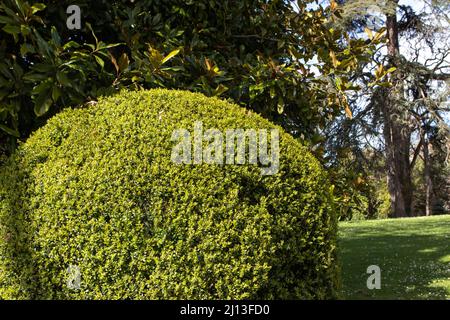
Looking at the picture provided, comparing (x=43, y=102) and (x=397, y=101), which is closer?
(x=43, y=102)

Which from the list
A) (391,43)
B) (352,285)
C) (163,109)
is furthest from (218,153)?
(391,43)

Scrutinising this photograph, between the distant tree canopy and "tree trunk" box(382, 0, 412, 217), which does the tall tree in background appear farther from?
the distant tree canopy

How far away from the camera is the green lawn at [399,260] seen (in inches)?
255

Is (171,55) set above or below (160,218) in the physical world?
above

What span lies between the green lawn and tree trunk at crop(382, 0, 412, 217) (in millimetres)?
4697

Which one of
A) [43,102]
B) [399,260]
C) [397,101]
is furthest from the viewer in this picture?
[397,101]

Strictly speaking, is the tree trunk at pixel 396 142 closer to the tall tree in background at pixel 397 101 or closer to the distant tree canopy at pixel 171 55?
the tall tree in background at pixel 397 101

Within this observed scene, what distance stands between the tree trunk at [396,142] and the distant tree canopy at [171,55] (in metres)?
13.2

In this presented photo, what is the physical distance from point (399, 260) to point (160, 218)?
703 cm

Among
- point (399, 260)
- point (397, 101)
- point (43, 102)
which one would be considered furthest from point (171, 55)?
point (397, 101)

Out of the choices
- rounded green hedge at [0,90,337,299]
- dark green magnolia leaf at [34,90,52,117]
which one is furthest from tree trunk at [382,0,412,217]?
dark green magnolia leaf at [34,90,52,117]

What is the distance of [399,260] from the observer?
30.2ft

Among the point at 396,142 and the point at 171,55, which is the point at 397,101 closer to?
the point at 396,142

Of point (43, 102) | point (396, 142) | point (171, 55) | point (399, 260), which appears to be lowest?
point (399, 260)
